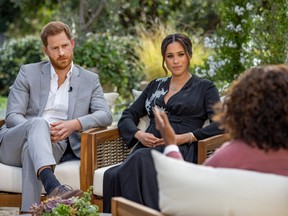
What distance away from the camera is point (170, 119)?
4.87 metres

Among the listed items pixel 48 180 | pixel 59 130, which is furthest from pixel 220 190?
pixel 59 130

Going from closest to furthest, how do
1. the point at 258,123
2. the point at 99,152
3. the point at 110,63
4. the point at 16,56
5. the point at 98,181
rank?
the point at 258,123 < the point at 98,181 < the point at 99,152 < the point at 110,63 < the point at 16,56

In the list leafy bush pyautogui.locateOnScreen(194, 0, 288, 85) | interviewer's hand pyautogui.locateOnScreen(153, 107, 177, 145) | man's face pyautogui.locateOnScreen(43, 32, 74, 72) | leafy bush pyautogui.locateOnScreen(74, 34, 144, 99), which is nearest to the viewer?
interviewer's hand pyautogui.locateOnScreen(153, 107, 177, 145)

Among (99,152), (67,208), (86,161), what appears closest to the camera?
(67,208)

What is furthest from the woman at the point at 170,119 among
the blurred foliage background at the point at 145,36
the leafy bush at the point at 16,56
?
the leafy bush at the point at 16,56

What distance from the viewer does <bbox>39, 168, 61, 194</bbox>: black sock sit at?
14.5 ft

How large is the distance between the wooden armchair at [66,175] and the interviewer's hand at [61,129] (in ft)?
0.51

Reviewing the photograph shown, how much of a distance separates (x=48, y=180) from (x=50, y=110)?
744 millimetres

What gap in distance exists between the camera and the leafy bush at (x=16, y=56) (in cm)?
1370

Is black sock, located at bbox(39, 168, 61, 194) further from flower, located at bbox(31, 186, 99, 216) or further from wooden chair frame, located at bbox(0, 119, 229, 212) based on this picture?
flower, located at bbox(31, 186, 99, 216)

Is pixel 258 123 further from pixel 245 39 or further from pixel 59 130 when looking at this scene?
pixel 245 39

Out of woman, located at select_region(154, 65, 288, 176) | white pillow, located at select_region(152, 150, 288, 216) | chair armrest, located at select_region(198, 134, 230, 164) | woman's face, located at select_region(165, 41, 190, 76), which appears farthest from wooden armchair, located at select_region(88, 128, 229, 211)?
white pillow, located at select_region(152, 150, 288, 216)

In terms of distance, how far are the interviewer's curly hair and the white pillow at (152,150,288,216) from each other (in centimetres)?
16

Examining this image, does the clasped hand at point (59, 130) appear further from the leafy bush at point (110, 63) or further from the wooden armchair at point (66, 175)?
the leafy bush at point (110, 63)
